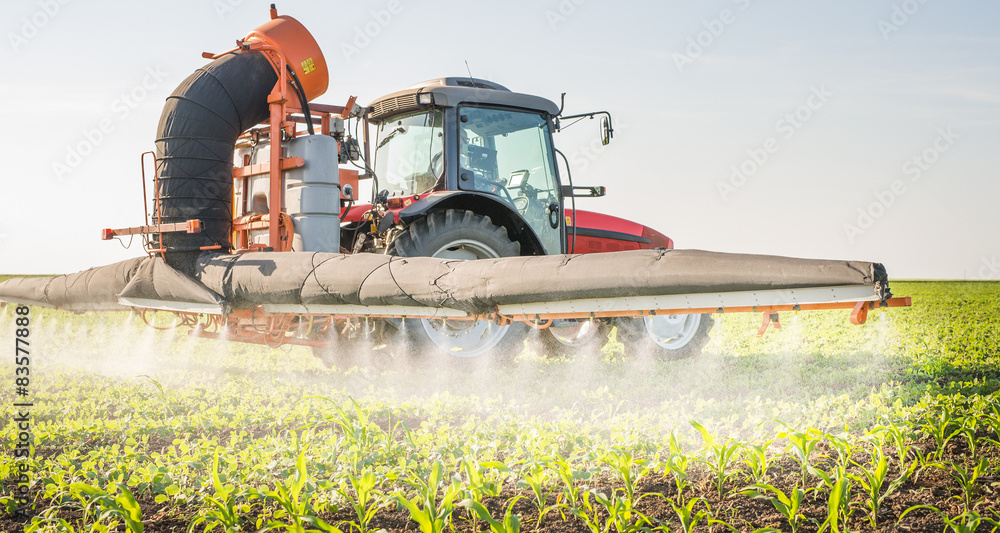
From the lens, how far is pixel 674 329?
26.9ft

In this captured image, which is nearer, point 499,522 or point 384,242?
point 499,522

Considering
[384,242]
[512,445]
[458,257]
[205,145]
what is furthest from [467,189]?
[512,445]

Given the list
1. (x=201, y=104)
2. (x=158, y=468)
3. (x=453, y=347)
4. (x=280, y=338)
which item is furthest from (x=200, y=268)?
(x=158, y=468)

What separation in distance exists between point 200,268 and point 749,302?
3845 mm

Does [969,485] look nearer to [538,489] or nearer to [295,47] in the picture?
[538,489]

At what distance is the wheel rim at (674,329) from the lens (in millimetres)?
8016

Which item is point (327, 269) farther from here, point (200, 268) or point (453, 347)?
point (453, 347)

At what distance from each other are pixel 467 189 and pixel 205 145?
84.0 inches

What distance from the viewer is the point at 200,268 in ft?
17.1

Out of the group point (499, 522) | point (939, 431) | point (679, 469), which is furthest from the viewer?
point (939, 431)

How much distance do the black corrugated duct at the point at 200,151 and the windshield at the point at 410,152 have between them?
63.4 inches

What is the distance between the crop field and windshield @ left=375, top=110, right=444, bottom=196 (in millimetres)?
1705

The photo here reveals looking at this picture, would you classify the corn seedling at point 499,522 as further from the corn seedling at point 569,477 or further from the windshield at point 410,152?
the windshield at point 410,152

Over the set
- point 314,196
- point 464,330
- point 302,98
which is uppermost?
point 302,98
